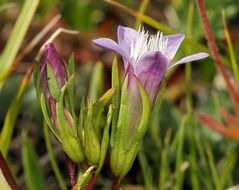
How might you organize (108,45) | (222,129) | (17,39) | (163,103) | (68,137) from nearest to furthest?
(108,45) → (68,137) → (17,39) → (222,129) → (163,103)

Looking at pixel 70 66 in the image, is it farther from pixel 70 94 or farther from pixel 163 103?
pixel 163 103

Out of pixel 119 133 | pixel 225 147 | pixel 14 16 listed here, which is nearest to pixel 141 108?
pixel 119 133

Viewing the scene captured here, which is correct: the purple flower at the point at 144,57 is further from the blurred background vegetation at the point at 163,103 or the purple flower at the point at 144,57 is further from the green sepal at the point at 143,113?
the blurred background vegetation at the point at 163,103

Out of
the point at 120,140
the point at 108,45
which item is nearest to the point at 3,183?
the point at 120,140

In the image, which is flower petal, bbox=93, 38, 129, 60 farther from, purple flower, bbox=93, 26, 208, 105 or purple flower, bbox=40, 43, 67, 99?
purple flower, bbox=40, 43, 67, 99

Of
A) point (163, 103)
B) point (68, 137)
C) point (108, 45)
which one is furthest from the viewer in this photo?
point (163, 103)

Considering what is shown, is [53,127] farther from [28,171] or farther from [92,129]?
[28,171]

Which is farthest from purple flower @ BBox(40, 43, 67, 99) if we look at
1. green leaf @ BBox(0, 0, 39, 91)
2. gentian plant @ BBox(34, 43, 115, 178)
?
green leaf @ BBox(0, 0, 39, 91)
